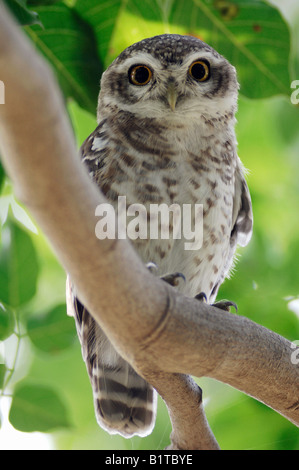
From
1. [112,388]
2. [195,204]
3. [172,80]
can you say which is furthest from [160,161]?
[112,388]

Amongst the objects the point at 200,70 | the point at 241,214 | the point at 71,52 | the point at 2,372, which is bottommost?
the point at 241,214

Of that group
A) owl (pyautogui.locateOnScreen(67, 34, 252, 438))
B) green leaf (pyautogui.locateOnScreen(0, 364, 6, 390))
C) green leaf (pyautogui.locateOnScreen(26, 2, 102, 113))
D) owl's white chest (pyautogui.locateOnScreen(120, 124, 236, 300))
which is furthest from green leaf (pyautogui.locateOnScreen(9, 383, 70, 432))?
green leaf (pyautogui.locateOnScreen(26, 2, 102, 113))

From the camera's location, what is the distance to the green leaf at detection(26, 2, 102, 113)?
200 centimetres

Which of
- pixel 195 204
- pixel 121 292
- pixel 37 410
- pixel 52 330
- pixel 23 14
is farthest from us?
pixel 195 204

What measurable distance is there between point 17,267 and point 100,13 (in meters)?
0.87

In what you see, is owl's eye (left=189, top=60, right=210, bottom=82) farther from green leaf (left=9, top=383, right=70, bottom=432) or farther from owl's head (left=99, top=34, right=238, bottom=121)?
green leaf (left=9, top=383, right=70, bottom=432)

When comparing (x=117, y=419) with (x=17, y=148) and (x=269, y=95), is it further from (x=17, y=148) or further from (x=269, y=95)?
(x=17, y=148)

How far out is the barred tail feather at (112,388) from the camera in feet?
7.66

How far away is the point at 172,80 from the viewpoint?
7.80ft

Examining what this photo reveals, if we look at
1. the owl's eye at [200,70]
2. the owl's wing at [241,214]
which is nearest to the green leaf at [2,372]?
the owl's wing at [241,214]

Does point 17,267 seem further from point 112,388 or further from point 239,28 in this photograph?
point 239,28

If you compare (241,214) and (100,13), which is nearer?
(100,13)

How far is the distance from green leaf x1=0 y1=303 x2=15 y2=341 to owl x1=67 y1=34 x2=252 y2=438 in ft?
1.12

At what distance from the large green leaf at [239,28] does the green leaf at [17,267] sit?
78cm
